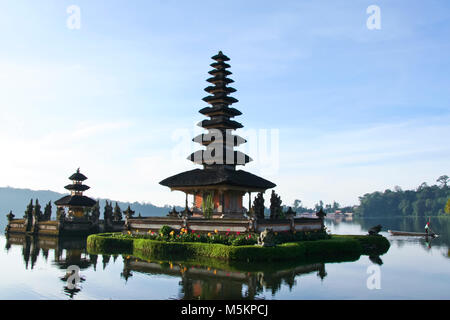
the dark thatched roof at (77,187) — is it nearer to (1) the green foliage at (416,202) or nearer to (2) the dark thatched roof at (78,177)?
(2) the dark thatched roof at (78,177)

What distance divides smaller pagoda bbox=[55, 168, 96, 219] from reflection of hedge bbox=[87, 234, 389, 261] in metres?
21.6

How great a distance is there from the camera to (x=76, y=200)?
55.1m

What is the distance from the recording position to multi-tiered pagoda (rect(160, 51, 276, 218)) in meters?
36.5

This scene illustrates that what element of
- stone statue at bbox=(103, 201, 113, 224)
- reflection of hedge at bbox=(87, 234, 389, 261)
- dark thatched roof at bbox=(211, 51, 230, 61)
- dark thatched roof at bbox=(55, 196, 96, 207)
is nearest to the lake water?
reflection of hedge at bbox=(87, 234, 389, 261)

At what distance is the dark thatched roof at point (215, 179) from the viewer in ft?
116

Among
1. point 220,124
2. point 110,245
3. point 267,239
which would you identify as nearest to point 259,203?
point 220,124

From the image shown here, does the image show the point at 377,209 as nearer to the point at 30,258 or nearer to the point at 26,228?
the point at 26,228

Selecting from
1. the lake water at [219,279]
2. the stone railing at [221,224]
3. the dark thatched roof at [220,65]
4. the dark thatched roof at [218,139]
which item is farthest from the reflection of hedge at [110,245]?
the dark thatched roof at [220,65]

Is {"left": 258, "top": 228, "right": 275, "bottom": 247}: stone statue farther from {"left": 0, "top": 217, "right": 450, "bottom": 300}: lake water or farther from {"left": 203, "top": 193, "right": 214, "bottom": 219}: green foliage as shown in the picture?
{"left": 203, "top": 193, "right": 214, "bottom": 219}: green foliage

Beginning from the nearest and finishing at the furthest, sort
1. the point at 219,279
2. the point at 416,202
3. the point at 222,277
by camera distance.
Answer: the point at 219,279 < the point at 222,277 < the point at 416,202

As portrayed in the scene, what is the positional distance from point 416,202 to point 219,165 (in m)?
164

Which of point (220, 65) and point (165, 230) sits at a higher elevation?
point (220, 65)

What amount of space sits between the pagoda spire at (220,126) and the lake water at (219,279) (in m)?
16.3

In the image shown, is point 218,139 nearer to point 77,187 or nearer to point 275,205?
point 275,205
